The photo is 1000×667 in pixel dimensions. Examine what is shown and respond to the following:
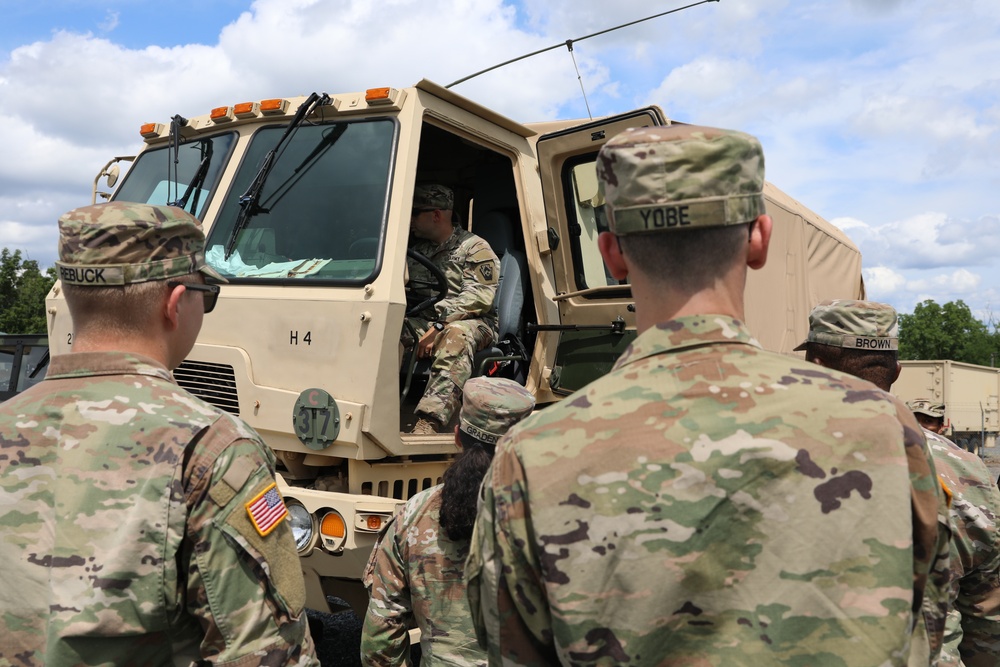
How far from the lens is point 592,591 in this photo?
1.33 metres

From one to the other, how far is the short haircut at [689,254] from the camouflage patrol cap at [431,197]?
378cm

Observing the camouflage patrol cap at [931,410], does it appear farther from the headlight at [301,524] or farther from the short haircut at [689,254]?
the short haircut at [689,254]

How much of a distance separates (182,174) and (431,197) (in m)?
1.34

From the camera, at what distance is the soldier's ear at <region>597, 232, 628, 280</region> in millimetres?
1467

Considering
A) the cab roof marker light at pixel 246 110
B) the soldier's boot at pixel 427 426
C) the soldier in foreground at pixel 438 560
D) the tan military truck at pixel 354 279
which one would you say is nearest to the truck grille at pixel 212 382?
the tan military truck at pixel 354 279

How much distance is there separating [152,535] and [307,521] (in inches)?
91.3

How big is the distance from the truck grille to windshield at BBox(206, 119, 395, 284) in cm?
46

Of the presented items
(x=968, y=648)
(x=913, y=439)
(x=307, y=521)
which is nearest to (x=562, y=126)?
(x=307, y=521)

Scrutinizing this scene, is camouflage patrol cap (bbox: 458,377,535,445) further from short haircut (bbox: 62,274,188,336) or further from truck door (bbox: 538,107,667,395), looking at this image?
truck door (bbox: 538,107,667,395)

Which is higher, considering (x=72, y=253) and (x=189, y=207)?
(x=189, y=207)

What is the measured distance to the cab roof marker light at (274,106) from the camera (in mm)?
4645

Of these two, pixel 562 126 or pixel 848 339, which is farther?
pixel 562 126

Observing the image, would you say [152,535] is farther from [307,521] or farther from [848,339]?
[307,521]

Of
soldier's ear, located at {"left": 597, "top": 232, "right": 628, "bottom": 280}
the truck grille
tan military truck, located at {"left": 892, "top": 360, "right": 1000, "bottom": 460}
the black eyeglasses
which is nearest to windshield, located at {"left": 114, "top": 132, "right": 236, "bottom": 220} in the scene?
the truck grille
